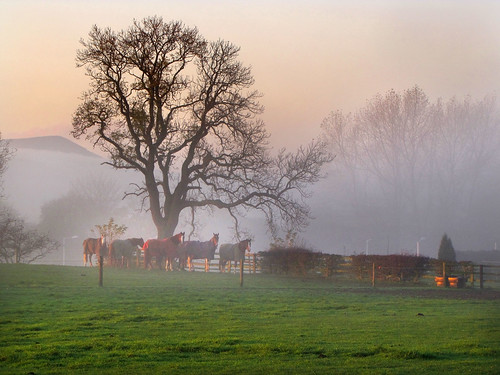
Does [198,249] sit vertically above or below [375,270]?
above

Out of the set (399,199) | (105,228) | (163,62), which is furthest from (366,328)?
(399,199)

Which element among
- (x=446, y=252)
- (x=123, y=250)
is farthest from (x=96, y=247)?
(x=446, y=252)

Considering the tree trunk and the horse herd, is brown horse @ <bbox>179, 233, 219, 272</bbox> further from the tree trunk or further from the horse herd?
the tree trunk

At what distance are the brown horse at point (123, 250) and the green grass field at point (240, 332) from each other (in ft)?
63.5

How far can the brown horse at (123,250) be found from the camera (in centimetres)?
4612

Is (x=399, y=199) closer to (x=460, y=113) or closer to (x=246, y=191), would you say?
(x=460, y=113)

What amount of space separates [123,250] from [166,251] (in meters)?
3.84

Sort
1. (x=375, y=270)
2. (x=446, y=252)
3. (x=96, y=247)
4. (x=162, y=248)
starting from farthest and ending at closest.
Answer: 1. (x=96, y=247)
2. (x=446, y=252)
3. (x=162, y=248)
4. (x=375, y=270)

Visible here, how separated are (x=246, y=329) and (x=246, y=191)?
32.9 meters

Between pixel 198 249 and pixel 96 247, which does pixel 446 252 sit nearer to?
pixel 198 249

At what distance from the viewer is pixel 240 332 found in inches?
590

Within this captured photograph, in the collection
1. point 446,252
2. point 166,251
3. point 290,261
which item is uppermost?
point 446,252

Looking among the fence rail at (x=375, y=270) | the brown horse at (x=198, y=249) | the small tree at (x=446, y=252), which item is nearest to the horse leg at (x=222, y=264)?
the brown horse at (x=198, y=249)

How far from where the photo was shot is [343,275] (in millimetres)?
39281
